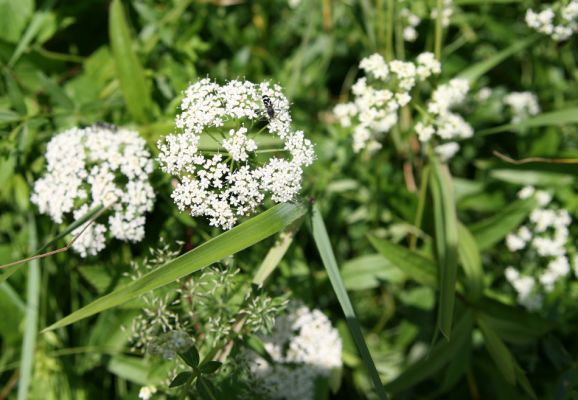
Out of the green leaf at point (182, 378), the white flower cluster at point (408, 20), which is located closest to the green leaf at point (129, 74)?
the green leaf at point (182, 378)

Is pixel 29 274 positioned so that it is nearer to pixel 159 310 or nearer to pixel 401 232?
pixel 159 310

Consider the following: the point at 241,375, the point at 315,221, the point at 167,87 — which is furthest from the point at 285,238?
the point at 167,87

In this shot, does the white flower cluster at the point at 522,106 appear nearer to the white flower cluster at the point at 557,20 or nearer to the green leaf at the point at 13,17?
the white flower cluster at the point at 557,20

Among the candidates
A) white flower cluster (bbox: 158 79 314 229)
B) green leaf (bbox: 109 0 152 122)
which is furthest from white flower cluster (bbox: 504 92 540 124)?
green leaf (bbox: 109 0 152 122)

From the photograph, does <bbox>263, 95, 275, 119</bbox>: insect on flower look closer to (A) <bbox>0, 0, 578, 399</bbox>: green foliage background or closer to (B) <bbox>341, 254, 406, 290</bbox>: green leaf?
(A) <bbox>0, 0, 578, 399</bbox>: green foliage background

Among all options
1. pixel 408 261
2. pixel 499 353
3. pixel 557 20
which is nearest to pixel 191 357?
pixel 408 261

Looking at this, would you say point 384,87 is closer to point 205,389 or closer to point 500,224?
point 500,224

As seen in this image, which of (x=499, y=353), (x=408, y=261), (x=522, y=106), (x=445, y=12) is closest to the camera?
(x=499, y=353)
